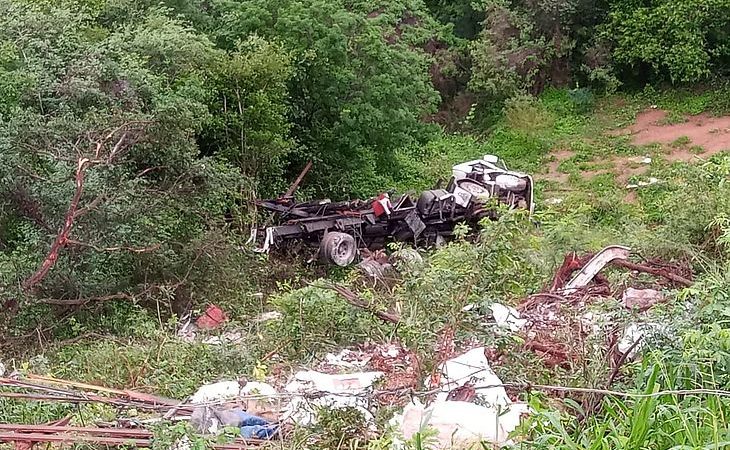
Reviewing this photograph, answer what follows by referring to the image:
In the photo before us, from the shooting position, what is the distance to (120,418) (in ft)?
10.9

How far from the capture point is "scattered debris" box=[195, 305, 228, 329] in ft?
20.9

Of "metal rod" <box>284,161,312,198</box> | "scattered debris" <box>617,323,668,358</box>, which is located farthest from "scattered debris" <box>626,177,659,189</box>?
"scattered debris" <box>617,323,668,358</box>

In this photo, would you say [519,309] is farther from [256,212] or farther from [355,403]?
[256,212]

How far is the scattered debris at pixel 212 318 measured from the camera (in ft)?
20.9

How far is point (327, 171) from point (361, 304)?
685 cm

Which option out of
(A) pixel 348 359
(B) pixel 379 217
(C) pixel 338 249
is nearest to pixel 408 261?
(A) pixel 348 359

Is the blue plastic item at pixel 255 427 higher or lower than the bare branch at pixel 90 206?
higher

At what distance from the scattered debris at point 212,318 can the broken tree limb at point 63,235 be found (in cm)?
124

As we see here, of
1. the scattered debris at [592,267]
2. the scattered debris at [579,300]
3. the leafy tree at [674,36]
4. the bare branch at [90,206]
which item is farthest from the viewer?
the leafy tree at [674,36]

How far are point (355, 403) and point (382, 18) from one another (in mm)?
8383

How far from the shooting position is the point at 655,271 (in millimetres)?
4637

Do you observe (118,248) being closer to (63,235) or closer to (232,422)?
(63,235)

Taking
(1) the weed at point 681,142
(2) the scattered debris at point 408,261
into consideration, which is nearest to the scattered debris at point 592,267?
(2) the scattered debris at point 408,261

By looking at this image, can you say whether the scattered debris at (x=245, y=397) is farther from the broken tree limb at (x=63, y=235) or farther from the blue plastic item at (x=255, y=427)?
the broken tree limb at (x=63, y=235)
